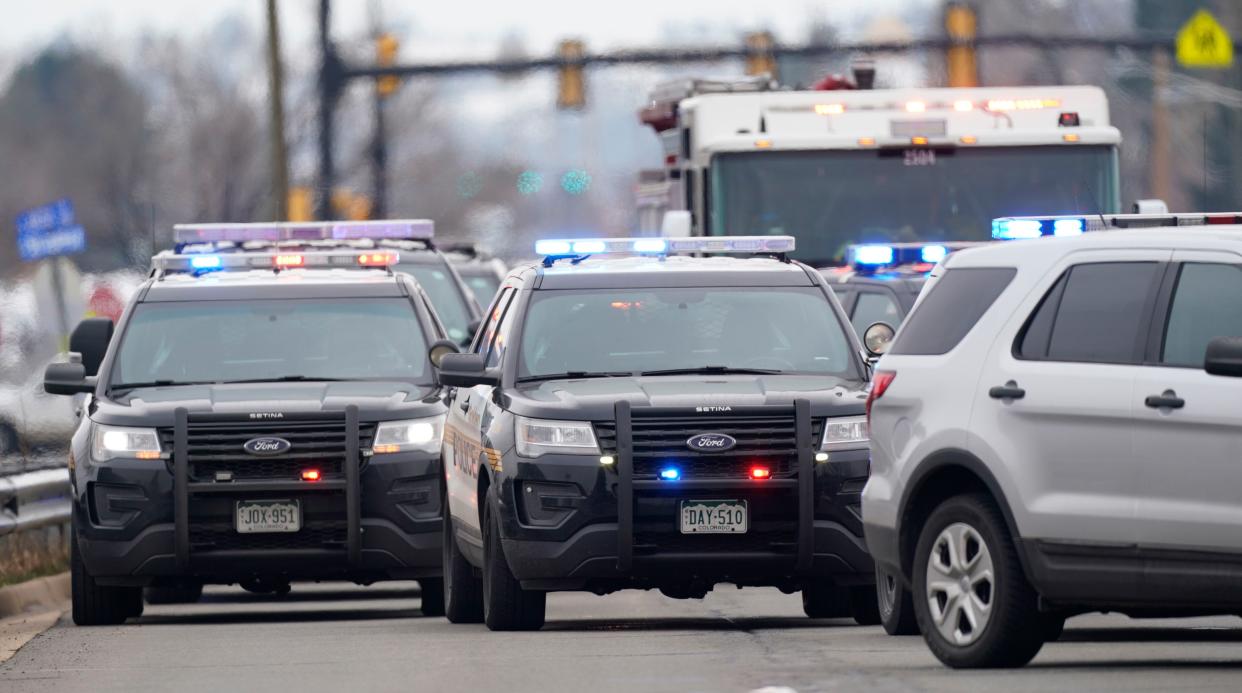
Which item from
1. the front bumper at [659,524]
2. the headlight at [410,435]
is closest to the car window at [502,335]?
the headlight at [410,435]

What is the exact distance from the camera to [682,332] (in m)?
14.5

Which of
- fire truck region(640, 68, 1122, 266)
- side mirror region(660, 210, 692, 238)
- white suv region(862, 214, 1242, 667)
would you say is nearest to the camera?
white suv region(862, 214, 1242, 667)

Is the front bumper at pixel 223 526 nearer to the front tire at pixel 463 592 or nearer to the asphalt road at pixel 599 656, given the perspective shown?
the asphalt road at pixel 599 656

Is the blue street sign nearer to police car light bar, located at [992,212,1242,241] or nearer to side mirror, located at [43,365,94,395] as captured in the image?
side mirror, located at [43,365,94,395]

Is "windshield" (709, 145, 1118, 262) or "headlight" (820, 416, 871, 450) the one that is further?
"windshield" (709, 145, 1118, 262)

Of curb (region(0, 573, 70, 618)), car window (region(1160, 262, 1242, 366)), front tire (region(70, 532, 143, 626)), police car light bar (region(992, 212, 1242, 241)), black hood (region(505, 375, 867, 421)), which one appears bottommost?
curb (region(0, 573, 70, 618))

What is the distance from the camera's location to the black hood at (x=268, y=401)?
1534cm

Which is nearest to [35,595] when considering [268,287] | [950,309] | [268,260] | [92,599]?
[92,599]

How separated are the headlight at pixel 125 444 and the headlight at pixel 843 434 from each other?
12.6 ft

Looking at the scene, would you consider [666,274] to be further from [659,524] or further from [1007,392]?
[1007,392]

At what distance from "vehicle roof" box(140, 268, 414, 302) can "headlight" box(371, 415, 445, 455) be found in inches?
58.6

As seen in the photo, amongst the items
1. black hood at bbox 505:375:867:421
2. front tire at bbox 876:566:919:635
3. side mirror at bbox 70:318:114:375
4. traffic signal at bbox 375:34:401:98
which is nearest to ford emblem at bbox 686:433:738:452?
black hood at bbox 505:375:867:421

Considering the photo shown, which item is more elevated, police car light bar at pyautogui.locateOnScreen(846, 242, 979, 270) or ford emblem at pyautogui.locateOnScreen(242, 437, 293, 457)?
police car light bar at pyautogui.locateOnScreen(846, 242, 979, 270)

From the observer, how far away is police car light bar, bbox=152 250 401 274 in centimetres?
1741
